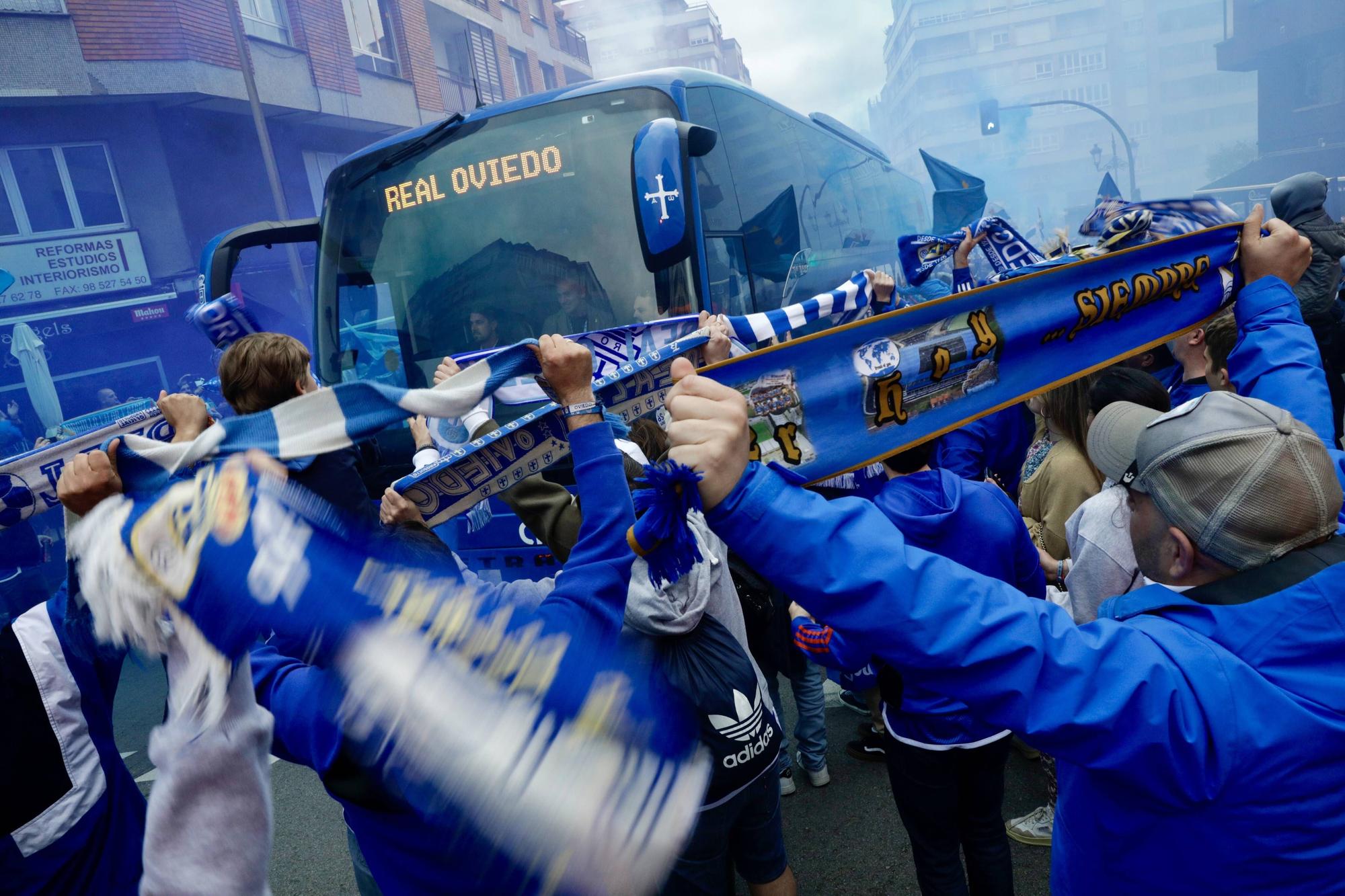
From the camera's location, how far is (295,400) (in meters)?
1.57

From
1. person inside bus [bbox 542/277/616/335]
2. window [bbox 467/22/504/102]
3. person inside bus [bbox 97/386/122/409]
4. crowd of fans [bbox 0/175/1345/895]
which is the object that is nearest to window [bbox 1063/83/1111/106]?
window [bbox 467/22/504/102]

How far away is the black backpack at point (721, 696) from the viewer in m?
1.80

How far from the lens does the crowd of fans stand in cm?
103

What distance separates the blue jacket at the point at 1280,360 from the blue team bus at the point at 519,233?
2.56 m

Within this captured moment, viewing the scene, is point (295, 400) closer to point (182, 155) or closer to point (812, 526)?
point (812, 526)

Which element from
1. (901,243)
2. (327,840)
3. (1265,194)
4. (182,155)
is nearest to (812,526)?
(327,840)

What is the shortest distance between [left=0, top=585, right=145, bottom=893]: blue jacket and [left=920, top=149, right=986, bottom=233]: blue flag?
6.42m

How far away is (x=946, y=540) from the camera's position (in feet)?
7.21

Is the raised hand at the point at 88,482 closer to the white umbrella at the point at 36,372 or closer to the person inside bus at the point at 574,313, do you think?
the person inside bus at the point at 574,313

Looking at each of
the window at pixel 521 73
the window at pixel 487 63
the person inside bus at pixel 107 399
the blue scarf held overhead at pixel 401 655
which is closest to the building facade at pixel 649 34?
the window at pixel 521 73

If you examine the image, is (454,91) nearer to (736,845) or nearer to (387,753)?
(736,845)

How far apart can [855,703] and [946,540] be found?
82.7 inches

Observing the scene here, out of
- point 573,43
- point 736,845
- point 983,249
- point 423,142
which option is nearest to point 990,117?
point 573,43

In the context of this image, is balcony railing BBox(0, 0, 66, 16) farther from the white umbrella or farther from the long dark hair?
the long dark hair
